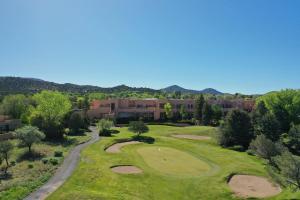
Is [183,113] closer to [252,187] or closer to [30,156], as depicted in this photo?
[30,156]

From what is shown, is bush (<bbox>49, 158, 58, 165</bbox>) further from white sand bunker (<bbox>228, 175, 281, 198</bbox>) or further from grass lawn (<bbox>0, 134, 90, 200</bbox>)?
white sand bunker (<bbox>228, 175, 281, 198</bbox>)

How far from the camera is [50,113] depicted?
237 ft

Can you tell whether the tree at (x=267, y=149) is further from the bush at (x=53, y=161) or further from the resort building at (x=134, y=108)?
the resort building at (x=134, y=108)

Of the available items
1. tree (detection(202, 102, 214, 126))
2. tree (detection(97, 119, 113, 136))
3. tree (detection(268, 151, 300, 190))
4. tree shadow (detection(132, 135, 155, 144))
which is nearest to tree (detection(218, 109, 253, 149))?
tree shadow (detection(132, 135, 155, 144))

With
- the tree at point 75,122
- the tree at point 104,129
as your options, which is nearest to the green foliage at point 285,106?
the tree at point 104,129

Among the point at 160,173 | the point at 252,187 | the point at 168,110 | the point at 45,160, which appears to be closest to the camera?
the point at 252,187

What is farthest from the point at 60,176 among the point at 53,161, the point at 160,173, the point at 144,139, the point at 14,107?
the point at 14,107

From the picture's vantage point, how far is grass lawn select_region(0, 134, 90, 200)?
102 feet

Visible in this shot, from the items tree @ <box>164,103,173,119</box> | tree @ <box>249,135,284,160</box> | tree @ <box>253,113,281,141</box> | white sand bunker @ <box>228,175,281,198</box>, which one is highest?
tree @ <box>164,103,173,119</box>

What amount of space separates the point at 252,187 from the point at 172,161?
47.4 ft

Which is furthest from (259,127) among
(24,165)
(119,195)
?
(24,165)

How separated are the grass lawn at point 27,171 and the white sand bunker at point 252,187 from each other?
22.5m

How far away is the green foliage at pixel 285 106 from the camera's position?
78.0 m

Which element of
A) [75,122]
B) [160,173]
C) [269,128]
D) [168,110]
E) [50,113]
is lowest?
[160,173]
